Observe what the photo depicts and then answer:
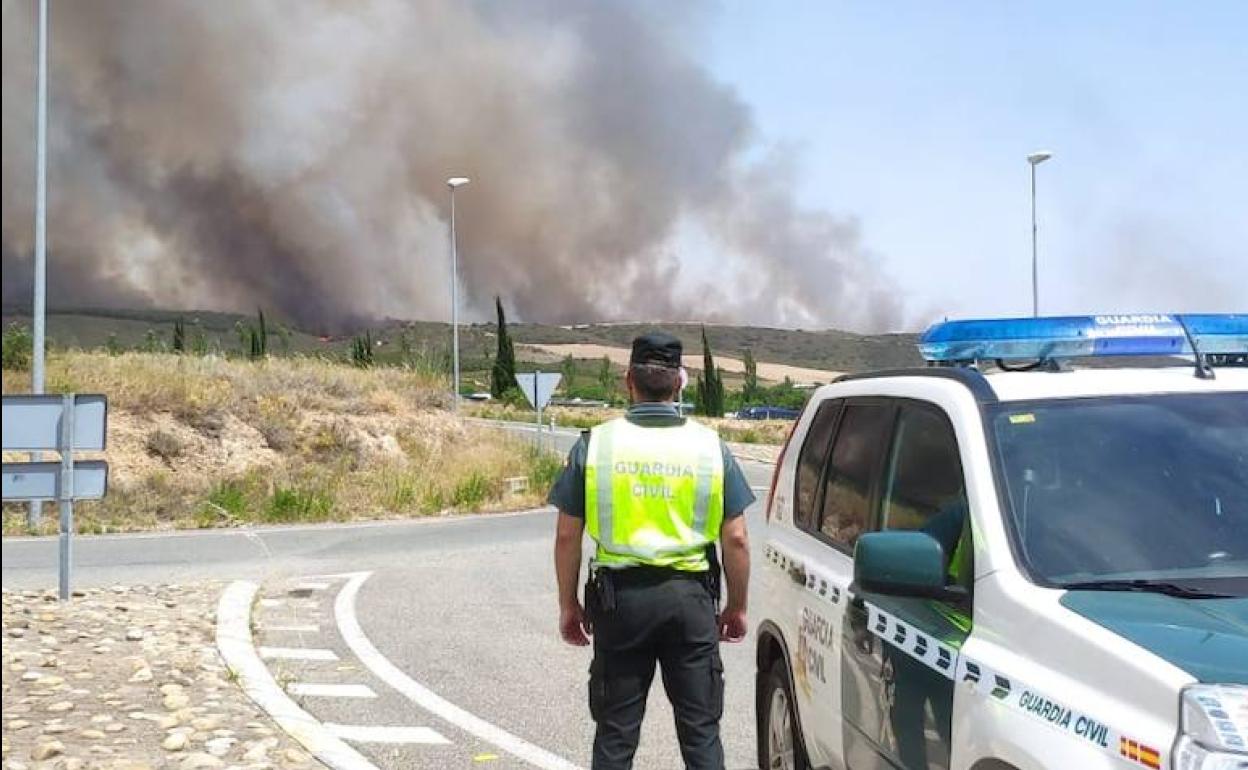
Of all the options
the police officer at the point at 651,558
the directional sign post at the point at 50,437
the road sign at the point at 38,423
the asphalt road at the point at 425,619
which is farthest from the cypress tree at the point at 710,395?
the police officer at the point at 651,558

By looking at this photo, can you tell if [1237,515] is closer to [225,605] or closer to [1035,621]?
[1035,621]

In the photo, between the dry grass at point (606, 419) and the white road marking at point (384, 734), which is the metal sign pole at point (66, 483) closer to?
the white road marking at point (384, 734)

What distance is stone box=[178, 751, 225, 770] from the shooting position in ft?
17.7

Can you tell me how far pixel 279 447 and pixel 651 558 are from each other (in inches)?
958

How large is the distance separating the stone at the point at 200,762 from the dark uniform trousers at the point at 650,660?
2250mm

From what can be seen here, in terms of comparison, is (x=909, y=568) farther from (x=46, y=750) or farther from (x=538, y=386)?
(x=538, y=386)

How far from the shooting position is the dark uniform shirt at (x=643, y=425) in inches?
159

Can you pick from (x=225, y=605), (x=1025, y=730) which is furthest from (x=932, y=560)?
(x=225, y=605)

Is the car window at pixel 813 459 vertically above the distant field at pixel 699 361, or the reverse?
the distant field at pixel 699 361

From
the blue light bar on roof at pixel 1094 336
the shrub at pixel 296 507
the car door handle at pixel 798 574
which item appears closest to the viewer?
the blue light bar on roof at pixel 1094 336

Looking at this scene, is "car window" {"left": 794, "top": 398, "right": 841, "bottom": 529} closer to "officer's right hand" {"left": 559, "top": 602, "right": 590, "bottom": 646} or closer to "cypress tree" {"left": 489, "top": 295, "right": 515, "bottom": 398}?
"officer's right hand" {"left": 559, "top": 602, "right": 590, "bottom": 646}

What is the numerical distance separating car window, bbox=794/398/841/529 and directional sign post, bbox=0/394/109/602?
6411 mm

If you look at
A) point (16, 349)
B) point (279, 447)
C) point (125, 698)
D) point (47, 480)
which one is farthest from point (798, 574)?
point (16, 349)

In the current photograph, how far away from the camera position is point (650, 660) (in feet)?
13.1
